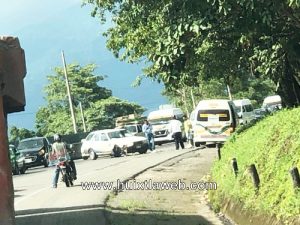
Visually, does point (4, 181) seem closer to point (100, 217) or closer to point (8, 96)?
point (8, 96)

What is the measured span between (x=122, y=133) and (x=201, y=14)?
2394 cm

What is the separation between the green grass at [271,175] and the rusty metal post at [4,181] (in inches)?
188

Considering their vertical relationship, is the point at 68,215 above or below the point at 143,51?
below

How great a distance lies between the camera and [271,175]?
9.61 m

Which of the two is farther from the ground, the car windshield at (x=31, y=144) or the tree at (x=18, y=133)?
the tree at (x=18, y=133)

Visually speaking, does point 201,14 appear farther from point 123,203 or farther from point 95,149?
point 95,149

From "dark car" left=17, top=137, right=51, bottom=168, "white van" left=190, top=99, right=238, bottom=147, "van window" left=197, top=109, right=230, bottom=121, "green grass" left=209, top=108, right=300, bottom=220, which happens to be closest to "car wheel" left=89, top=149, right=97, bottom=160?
"dark car" left=17, top=137, right=51, bottom=168

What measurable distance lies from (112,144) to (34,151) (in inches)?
173

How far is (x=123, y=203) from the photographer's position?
12.7 meters

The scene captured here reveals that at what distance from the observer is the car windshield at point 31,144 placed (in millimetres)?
33719

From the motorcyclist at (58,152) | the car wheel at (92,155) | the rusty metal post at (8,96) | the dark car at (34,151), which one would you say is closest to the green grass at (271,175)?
the rusty metal post at (8,96)

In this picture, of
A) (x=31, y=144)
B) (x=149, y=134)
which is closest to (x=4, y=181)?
(x=149, y=134)

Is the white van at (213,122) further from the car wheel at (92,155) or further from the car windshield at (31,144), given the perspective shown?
the car windshield at (31,144)

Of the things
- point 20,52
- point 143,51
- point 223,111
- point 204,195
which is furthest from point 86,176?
point 20,52
